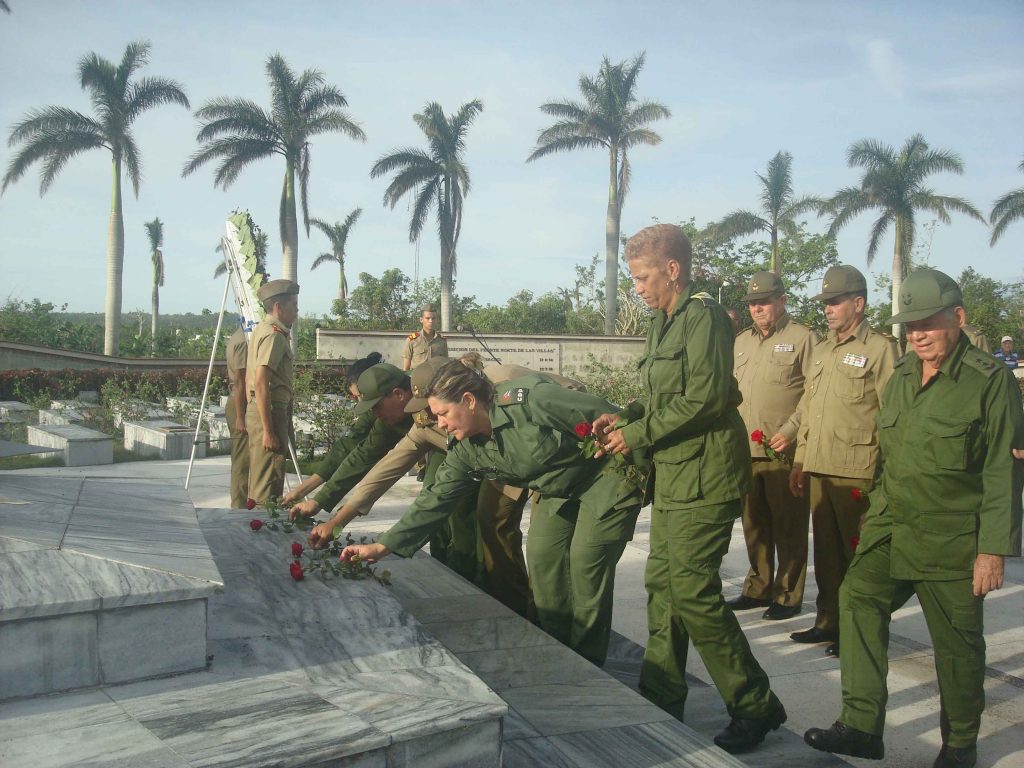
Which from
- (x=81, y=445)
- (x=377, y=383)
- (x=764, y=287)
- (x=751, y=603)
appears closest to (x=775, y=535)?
(x=751, y=603)

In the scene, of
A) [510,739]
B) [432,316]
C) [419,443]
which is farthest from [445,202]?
[510,739]

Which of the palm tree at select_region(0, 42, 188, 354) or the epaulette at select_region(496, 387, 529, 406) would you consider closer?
the epaulette at select_region(496, 387, 529, 406)

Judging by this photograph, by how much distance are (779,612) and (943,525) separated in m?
2.05

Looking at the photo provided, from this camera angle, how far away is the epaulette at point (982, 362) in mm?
3074

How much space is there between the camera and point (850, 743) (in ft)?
10.1

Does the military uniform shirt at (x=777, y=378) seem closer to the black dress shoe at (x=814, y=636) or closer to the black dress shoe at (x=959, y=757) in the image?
the black dress shoe at (x=814, y=636)

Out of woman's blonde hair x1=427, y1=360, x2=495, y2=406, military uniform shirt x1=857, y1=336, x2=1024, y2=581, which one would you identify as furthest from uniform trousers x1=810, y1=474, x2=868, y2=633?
woman's blonde hair x1=427, y1=360, x2=495, y2=406

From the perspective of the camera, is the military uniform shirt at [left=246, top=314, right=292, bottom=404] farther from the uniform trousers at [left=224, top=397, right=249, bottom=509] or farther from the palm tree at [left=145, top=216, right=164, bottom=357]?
the palm tree at [left=145, top=216, right=164, bottom=357]

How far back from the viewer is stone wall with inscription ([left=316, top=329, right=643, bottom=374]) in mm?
23438

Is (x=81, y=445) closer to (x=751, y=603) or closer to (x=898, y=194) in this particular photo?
(x=751, y=603)

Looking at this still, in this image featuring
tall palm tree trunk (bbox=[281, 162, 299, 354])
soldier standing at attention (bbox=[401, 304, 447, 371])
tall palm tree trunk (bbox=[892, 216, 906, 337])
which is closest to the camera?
soldier standing at attention (bbox=[401, 304, 447, 371])

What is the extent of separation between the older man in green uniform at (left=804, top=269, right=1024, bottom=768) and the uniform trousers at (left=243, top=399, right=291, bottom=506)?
3.87 meters

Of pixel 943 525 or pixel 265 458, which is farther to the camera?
pixel 265 458

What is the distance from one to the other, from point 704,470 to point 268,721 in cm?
175
